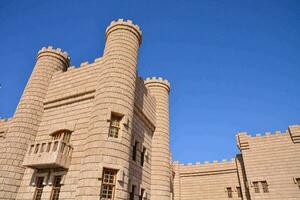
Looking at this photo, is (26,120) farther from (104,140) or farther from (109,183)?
(109,183)

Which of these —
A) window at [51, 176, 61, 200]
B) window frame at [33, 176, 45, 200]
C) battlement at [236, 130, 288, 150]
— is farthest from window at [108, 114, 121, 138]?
battlement at [236, 130, 288, 150]

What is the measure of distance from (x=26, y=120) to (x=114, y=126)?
788 centimetres

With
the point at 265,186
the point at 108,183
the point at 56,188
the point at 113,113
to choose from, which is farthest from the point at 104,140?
the point at 265,186

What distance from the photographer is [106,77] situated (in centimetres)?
1561

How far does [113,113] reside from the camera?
47.5ft

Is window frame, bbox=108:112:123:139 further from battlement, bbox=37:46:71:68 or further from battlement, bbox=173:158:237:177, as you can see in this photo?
battlement, bbox=173:158:237:177

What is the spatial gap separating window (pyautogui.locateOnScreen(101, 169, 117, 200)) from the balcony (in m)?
3.28

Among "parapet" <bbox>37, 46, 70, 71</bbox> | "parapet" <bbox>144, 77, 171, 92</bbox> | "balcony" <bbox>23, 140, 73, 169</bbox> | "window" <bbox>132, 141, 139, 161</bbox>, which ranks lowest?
"balcony" <bbox>23, 140, 73, 169</bbox>

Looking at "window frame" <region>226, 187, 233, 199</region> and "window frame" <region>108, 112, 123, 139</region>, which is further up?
"window frame" <region>108, 112, 123, 139</region>

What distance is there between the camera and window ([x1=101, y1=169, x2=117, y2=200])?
1238 cm

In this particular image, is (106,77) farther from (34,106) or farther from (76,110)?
(34,106)

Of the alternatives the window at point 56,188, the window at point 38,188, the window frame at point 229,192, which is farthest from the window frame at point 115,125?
the window frame at point 229,192

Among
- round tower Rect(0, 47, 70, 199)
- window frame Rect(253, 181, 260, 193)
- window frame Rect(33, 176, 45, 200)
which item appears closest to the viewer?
window frame Rect(33, 176, 45, 200)

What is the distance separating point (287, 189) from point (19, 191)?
22948mm
